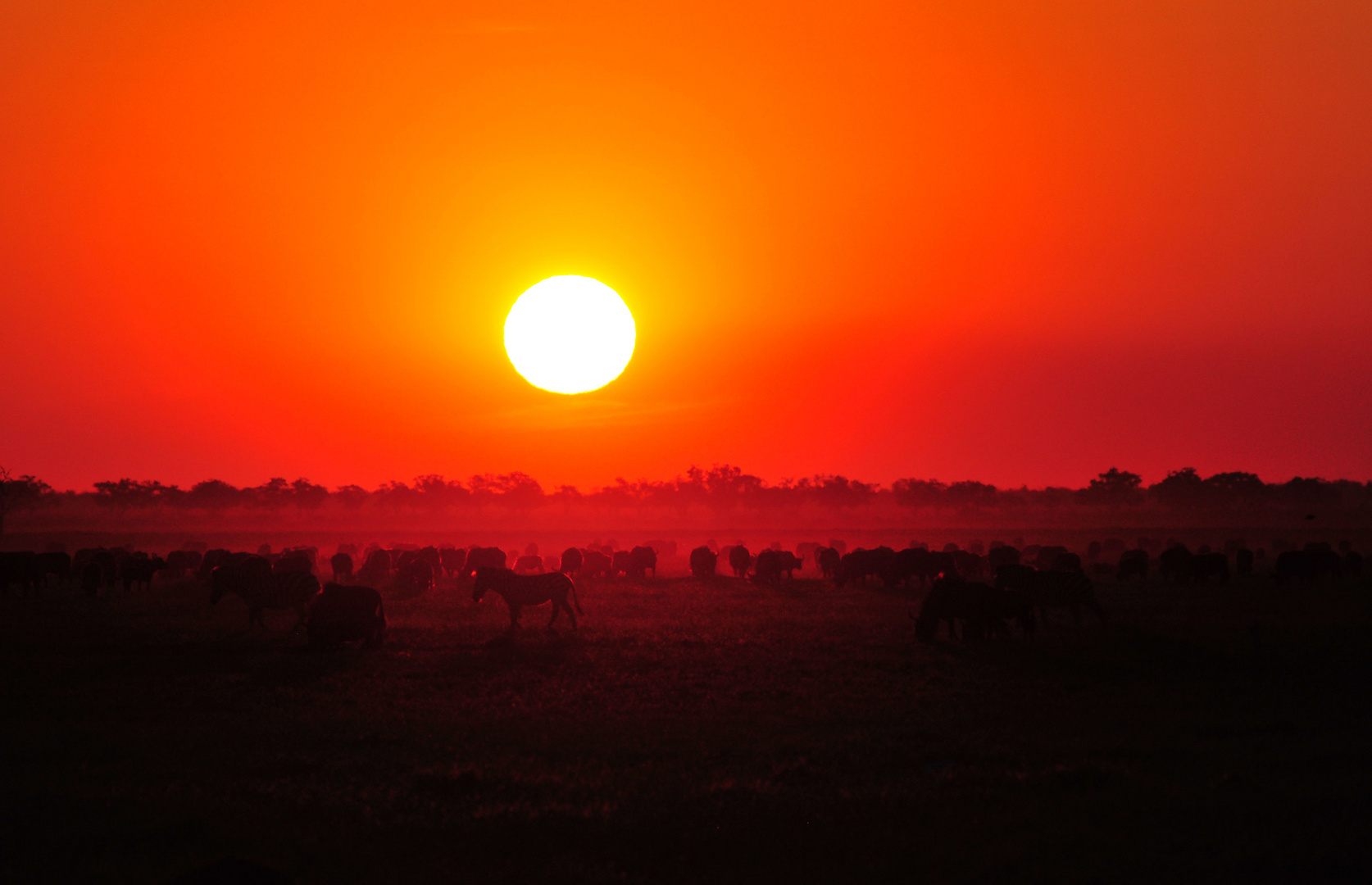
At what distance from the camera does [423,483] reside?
187 meters

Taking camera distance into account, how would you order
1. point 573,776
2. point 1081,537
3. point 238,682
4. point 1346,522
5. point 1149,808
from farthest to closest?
1. point 1346,522
2. point 1081,537
3. point 238,682
4. point 573,776
5. point 1149,808

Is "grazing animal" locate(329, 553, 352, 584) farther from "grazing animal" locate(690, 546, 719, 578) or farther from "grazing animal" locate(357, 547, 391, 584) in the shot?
"grazing animal" locate(690, 546, 719, 578)

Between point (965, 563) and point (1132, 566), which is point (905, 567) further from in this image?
point (1132, 566)

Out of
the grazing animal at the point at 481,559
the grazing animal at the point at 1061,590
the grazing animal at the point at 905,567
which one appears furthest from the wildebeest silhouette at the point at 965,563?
the grazing animal at the point at 481,559

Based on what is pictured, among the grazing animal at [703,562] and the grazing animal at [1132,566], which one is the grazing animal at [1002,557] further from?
the grazing animal at [703,562]

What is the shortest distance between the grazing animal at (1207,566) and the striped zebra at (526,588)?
111 ft

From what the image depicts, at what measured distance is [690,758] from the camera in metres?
13.7

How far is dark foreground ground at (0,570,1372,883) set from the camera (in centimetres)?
1012

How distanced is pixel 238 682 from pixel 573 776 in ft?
32.7

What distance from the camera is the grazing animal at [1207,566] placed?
4509 cm

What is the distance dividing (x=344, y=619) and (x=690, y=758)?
13102 mm

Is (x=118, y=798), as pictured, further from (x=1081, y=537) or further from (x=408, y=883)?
(x=1081, y=537)

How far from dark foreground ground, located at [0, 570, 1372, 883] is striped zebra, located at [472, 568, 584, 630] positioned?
1706mm

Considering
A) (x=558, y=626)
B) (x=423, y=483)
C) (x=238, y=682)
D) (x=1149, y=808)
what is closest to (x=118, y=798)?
(x=238, y=682)
